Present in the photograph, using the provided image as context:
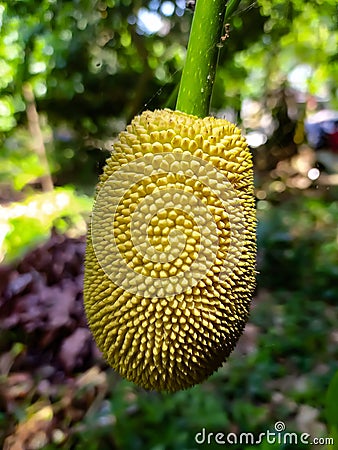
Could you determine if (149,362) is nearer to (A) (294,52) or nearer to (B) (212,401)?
(B) (212,401)

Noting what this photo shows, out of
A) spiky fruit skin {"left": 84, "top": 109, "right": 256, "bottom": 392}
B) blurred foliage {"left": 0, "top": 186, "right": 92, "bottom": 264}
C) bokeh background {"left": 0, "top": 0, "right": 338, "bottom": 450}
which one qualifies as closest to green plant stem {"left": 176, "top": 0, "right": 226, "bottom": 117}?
spiky fruit skin {"left": 84, "top": 109, "right": 256, "bottom": 392}

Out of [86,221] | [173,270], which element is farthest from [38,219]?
[173,270]

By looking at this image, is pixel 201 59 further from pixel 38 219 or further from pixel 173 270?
pixel 38 219

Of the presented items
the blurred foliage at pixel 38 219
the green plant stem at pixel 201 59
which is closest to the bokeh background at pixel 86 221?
the blurred foliage at pixel 38 219

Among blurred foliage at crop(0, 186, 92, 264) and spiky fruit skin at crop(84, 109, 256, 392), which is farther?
blurred foliage at crop(0, 186, 92, 264)

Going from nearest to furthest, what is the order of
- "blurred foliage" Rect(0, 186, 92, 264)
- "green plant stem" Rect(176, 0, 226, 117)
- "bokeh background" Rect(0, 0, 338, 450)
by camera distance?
"green plant stem" Rect(176, 0, 226, 117), "bokeh background" Rect(0, 0, 338, 450), "blurred foliage" Rect(0, 186, 92, 264)

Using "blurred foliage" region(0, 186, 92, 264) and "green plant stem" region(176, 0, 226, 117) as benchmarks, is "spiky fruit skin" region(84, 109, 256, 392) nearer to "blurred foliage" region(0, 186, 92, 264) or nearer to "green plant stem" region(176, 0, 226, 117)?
"green plant stem" region(176, 0, 226, 117)

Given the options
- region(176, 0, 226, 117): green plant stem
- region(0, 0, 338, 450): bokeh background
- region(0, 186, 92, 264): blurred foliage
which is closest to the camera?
region(176, 0, 226, 117): green plant stem
